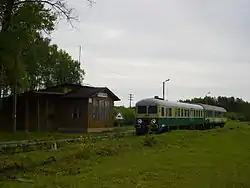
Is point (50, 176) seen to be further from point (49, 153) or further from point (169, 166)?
point (49, 153)

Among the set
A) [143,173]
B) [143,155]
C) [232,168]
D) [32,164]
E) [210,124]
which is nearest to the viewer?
[143,173]

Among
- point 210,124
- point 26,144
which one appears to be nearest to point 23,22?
point 26,144

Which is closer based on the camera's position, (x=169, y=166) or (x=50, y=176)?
(x=50, y=176)

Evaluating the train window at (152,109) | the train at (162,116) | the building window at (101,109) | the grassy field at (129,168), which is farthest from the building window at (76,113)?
the grassy field at (129,168)

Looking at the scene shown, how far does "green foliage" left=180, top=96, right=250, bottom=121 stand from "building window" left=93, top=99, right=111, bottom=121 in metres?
45.9

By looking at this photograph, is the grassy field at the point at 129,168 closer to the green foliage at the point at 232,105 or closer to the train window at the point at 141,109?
the train window at the point at 141,109

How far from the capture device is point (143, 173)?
577 inches

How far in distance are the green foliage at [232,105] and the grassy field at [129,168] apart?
6592 centimetres

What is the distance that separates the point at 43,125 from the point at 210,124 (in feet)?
72.5

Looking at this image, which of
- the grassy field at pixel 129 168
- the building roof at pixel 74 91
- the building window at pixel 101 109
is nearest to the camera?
the grassy field at pixel 129 168

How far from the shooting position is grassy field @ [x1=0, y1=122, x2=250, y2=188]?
12977 mm

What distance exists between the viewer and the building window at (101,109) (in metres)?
41.6

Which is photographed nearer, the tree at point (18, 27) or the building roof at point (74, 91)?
the tree at point (18, 27)

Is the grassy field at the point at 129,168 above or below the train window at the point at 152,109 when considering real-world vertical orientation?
below
